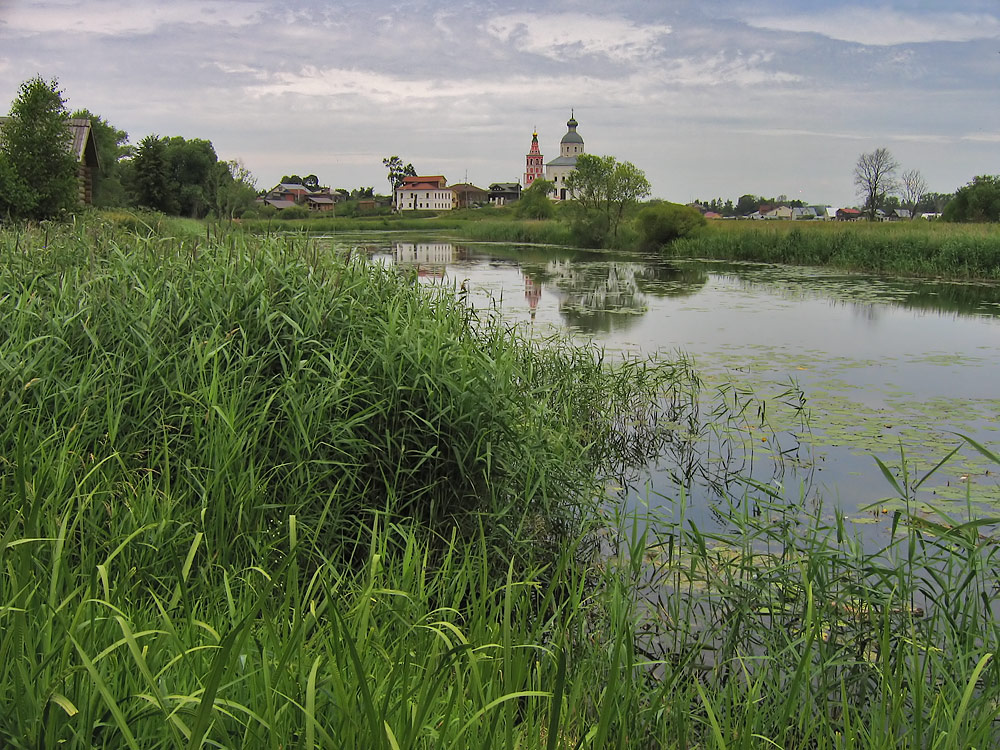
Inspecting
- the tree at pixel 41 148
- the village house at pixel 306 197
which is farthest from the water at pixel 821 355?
the village house at pixel 306 197

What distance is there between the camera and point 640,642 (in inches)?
116

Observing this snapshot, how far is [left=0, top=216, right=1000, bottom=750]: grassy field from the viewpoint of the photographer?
1.59 m

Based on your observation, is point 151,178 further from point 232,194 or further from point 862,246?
point 232,194

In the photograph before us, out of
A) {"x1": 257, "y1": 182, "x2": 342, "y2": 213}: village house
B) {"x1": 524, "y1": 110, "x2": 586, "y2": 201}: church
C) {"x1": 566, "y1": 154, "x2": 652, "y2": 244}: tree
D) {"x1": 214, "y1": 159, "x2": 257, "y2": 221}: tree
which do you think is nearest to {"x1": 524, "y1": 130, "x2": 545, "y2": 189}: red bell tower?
{"x1": 524, "y1": 110, "x2": 586, "y2": 201}: church

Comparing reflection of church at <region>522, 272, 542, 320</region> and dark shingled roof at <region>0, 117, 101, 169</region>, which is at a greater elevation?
dark shingled roof at <region>0, 117, 101, 169</region>

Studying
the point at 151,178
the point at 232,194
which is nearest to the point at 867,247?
the point at 232,194

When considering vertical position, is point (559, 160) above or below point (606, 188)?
above

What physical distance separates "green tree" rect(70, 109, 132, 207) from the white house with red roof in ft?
173

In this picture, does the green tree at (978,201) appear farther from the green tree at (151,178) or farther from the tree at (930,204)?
the green tree at (151,178)

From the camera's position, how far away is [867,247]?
21.1 m

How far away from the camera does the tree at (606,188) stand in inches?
1254

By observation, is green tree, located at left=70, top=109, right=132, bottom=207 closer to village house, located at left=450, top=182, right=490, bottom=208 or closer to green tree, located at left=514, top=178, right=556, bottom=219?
green tree, located at left=514, top=178, right=556, bottom=219

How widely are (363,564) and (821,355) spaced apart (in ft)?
25.4

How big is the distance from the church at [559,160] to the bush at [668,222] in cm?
7862
